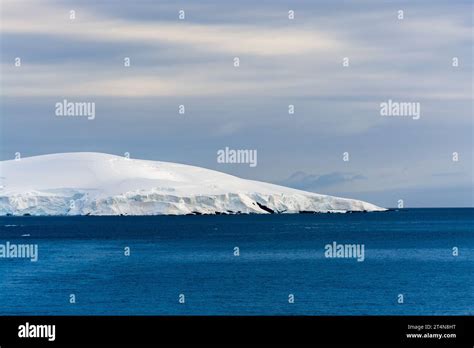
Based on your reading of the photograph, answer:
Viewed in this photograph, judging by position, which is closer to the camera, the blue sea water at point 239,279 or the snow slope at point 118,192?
the blue sea water at point 239,279

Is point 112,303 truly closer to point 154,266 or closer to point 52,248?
point 154,266

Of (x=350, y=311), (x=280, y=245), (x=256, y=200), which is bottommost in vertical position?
(x=350, y=311)

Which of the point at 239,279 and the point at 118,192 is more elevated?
the point at 118,192

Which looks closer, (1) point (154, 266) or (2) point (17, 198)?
(1) point (154, 266)

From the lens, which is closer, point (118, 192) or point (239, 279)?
point (239, 279)

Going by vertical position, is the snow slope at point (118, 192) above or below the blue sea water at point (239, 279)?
above

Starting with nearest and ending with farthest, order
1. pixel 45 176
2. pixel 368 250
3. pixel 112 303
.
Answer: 1. pixel 112 303
2. pixel 368 250
3. pixel 45 176

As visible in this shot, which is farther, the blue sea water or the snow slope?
the snow slope

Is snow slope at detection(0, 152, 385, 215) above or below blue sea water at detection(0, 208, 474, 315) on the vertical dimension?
above

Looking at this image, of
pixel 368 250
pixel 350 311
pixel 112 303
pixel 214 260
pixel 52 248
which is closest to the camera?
pixel 350 311

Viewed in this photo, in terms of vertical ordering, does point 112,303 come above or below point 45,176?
below
